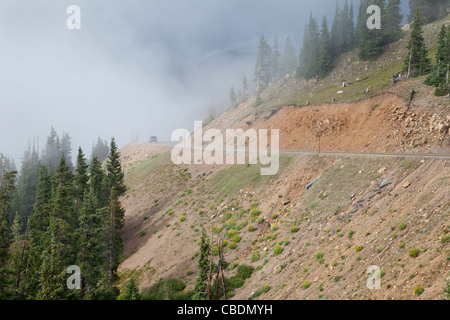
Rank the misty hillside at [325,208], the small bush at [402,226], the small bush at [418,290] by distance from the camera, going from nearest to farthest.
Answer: the small bush at [418,290] < the misty hillside at [325,208] < the small bush at [402,226]

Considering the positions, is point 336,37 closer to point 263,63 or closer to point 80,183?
point 263,63

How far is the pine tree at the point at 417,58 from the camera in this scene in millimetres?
41903

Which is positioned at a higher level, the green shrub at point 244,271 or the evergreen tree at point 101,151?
the evergreen tree at point 101,151

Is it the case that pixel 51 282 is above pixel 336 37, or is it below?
below

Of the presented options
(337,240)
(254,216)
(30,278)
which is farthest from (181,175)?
(337,240)

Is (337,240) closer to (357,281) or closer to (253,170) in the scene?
(357,281)

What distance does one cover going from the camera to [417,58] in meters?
44.4

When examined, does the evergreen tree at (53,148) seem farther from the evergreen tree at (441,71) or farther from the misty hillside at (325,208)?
the evergreen tree at (441,71)

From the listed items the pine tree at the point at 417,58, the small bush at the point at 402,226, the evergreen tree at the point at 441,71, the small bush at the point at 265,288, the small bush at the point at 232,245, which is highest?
the pine tree at the point at 417,58

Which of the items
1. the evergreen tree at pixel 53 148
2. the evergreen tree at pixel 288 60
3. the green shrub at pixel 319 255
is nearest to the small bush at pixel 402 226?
the green shrub at pixel 319 255

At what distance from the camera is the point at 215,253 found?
91.8 ft

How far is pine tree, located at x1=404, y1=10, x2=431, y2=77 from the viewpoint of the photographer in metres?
41.9

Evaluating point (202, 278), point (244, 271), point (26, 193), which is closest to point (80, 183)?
point (202, 278)

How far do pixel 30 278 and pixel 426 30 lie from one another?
88.0 metres
